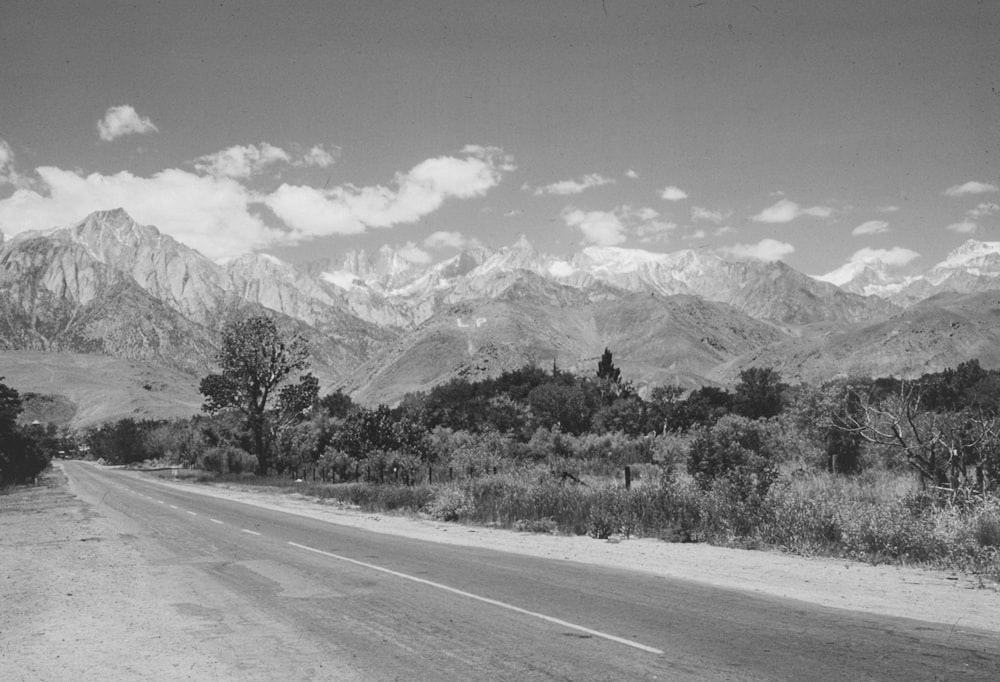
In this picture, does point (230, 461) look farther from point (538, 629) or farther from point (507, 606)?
point (538, 629)

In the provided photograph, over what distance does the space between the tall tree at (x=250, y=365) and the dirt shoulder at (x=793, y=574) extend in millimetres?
37349

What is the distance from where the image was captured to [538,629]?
27.2ft

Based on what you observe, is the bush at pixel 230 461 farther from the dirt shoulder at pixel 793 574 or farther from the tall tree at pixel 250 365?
the dirt shoulder at pixel 793 574

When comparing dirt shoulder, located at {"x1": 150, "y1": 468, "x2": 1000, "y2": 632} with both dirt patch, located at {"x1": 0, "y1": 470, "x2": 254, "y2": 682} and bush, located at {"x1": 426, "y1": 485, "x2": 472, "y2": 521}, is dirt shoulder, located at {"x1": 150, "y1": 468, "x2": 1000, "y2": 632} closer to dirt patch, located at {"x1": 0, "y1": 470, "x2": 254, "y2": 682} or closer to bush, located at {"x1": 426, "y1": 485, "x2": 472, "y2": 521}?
bush, located at {"x1": 426, "y1": 485, "x2": 472, "y2": 521}

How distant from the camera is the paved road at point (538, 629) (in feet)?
22.5

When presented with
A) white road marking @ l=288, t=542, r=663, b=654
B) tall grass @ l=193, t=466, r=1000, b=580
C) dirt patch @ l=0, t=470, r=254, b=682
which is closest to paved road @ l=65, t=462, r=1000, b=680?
white road marking @ l=288, t=542, r=663, b=654

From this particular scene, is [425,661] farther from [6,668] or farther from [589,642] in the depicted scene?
[6,668]

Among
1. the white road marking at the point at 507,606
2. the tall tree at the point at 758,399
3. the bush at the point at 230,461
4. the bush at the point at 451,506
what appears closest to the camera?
the white road marking at the point at 507,606

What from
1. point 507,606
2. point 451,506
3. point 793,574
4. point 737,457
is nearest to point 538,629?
point 507,606

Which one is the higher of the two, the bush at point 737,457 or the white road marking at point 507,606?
the bush at point 737,457

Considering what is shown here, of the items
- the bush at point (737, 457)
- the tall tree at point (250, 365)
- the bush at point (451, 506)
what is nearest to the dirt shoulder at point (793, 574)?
the bush at point (737, 457)

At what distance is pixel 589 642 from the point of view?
25.3 ft

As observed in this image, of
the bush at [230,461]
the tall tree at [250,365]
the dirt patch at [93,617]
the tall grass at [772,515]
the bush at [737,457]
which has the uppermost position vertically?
the tall tree at [250,365]

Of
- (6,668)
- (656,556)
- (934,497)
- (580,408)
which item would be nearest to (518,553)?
(656,556)
